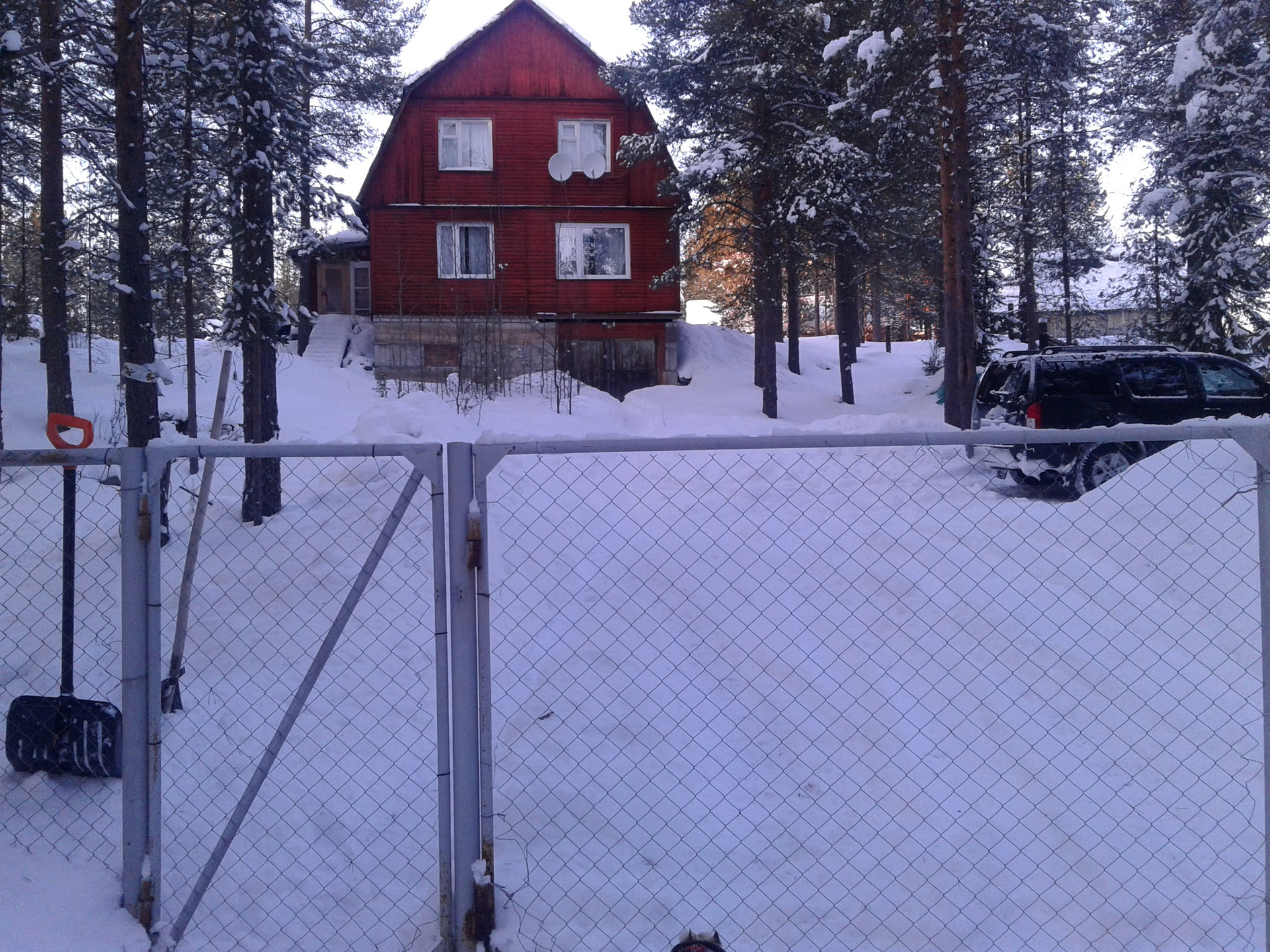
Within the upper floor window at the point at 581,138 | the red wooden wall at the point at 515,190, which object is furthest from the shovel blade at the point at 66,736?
the upper floor window at the point at 581,138

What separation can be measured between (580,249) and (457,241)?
10.8ft

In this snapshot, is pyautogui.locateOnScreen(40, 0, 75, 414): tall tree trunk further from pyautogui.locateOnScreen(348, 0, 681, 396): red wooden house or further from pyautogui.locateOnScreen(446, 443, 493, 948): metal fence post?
pyautogui.locateOnScreen(446, 443, 493, 948): metal fence post

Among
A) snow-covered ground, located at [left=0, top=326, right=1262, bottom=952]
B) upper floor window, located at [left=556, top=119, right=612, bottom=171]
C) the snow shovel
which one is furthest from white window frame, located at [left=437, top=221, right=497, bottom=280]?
the snow shovel

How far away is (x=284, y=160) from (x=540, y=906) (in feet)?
31.1

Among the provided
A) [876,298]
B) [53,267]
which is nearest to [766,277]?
[53,267]

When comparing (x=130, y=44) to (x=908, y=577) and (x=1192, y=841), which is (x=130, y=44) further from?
(x=1192, y=841)

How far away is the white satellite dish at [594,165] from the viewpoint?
86.6 ft

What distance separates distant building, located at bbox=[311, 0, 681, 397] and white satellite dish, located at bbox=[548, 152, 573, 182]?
0.03m

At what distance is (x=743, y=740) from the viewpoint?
485cm

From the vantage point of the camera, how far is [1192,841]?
409cm

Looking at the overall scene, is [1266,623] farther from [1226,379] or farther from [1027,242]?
[1027,242]

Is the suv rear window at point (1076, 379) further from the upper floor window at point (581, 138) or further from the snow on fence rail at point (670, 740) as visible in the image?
the upper floor window at point (581, 138)

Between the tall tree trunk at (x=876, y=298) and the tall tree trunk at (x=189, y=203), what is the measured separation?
576 inches

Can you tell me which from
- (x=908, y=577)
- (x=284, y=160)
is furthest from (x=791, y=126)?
(x=908, y=577)
